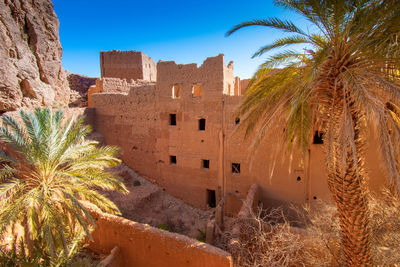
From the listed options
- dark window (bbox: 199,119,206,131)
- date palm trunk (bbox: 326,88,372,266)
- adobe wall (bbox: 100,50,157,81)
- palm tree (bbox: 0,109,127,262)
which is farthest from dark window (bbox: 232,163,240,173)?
adobe wall (bbox: 100,50,157,81)

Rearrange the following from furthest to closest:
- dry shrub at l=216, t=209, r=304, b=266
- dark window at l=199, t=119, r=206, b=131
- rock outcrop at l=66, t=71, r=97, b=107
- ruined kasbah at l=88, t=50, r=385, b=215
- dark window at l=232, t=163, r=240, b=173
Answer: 1. rock outcrop at l=66, t=71, r=97, b=107
2. dark window at l=199, t=119, r=206, b=131
3. dark window at l=232, t=163, r=240, b=173
4. ruined kasbah at l=88, t=50, r=385, b=215
5. dry shrub at l=216, t=209, r=304, b=266

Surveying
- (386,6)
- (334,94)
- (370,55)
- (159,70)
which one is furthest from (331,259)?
(159,70)

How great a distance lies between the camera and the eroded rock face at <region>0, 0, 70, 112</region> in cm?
1078

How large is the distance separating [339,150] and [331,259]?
133 inches

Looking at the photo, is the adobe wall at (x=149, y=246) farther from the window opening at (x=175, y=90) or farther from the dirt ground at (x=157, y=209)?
the window opening at (x=175, y=90)

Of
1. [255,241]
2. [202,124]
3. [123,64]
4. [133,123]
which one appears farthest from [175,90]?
[255,241]

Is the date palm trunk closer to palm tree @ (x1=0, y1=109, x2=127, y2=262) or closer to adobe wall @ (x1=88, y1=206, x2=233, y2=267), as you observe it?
adobe wall @ (x1=88, y1=206, x2=233, y2=267)

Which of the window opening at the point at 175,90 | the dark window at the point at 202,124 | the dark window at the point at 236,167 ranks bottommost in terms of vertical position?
the dark window at the point at 236,167

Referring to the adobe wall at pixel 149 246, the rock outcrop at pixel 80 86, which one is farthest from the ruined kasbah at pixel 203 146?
the rock outcrop at pixel 80 86

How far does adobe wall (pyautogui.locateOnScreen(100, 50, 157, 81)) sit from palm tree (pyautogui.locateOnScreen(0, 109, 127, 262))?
512 inches

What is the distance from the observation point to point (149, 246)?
5.61 meters

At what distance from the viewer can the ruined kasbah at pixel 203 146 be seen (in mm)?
8273

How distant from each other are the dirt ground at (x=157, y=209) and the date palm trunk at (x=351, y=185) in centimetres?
517

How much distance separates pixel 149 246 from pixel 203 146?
17.1ft
